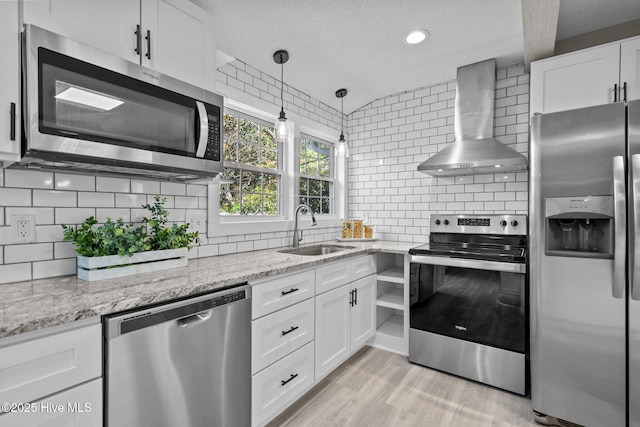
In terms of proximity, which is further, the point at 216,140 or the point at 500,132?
the point at 500,132

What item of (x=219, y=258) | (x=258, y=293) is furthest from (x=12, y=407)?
(x=219, y=258)

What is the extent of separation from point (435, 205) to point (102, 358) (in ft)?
9.36

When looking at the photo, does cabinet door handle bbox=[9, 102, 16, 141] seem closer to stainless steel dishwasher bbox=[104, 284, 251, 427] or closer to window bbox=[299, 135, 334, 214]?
stainless steel dishwasher bbox=[104, 284, 251, 427]

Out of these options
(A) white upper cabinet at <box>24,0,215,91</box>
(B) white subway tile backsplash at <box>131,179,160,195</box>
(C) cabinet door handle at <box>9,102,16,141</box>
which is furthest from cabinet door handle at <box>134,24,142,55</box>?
(B) white subway tile backsplash at <box>131,179,160,195</box>

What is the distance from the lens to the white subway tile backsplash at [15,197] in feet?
4.39

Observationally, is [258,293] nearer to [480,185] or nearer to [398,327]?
[398,327]

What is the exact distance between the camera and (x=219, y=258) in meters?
2.12

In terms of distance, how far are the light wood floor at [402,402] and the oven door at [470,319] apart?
0.38 feet

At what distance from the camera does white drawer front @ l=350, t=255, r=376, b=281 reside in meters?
2.50

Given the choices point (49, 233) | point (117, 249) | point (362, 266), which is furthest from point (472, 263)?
point (49, 233)

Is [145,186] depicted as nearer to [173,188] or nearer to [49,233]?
[173,188]

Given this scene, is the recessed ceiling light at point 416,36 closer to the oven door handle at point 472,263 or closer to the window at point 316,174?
the window at point 316,174

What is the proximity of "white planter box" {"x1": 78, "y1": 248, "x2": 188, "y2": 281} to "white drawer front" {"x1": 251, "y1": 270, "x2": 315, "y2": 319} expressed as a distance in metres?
0.46

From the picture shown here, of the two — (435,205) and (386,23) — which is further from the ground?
(386,23)
